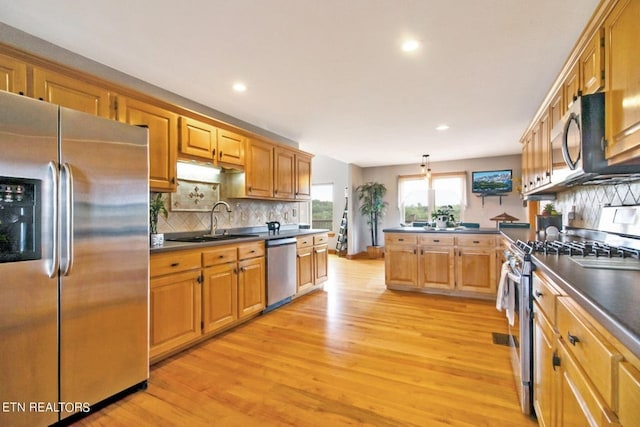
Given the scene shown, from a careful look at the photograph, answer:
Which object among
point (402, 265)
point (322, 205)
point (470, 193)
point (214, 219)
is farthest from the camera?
point (322, 205)

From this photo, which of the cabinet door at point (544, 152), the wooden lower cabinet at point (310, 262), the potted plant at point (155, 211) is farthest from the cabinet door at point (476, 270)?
the potted plant at point (155, 211)

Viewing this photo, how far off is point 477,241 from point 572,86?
2.20 metres

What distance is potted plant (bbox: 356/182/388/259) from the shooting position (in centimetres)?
755

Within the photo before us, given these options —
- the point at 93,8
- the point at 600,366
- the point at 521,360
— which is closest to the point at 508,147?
the point at 521,360

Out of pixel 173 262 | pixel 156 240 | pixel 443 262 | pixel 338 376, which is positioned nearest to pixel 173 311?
pixel 173 262

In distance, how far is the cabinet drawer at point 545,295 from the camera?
122 cm

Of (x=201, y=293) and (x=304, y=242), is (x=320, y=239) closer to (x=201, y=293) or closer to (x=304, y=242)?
(x=304, y=242)

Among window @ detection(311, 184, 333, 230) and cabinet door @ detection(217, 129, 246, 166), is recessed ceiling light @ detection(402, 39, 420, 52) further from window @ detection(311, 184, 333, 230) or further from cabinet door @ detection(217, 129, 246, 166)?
window @ detection(311, 184, 333, 230)

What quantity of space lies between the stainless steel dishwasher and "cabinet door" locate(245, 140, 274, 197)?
0.68 metres

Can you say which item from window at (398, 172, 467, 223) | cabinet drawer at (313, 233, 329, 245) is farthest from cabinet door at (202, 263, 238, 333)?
window at (398, 172, 467, 223)

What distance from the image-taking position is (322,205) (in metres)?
8.35

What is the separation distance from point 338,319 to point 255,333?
2.88ft

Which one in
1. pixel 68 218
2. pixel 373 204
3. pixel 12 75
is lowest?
pixel 68 218

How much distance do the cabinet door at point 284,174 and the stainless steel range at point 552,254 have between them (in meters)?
2.81
